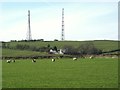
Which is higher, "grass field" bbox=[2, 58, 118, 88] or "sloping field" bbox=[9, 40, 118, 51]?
"sloping field" bbox=[9, 40, 118, 51]

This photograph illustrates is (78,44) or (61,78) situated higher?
(78,44)

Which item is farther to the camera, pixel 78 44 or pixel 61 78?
pixel 78 44

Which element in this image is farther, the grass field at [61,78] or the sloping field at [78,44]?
the sloping field at [78,44]

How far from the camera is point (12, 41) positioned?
560 feet

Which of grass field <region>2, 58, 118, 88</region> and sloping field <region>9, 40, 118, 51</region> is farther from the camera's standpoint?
sloping field <region>9, 40, 118, 51</region>

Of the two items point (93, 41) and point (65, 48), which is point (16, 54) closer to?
point (65, 48)

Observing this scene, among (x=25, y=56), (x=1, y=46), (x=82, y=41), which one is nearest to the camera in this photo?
(x=25, y=56)

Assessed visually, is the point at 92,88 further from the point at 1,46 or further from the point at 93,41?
the point at 93,41

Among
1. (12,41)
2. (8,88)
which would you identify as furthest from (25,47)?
(8,88)

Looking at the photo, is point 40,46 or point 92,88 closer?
point 92,88

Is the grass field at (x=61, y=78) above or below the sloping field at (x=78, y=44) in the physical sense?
below

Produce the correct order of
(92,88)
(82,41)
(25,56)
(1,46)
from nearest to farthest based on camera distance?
1. (92,88)
2. (25,56)
3. (1,46)
4. (82,41)

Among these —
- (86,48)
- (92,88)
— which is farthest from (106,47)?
(92,88)

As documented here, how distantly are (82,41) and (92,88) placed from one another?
147 metres
